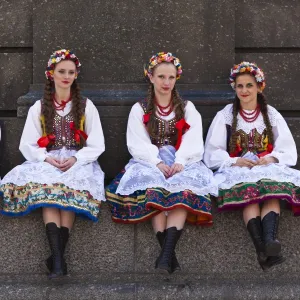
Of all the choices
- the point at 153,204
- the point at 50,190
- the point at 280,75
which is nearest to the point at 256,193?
the point at 153,204

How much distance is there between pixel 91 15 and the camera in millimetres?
5723

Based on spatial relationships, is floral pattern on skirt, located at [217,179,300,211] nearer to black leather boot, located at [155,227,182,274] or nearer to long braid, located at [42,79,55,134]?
black leather boot, located at [155,227,182,274]

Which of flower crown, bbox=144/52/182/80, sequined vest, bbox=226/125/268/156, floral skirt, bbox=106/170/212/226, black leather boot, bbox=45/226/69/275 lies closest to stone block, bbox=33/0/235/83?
flower crown, bbox=144/52/182/80

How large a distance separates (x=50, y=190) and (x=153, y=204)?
74 cm

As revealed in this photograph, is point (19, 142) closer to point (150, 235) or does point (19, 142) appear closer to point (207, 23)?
point (150, 235)

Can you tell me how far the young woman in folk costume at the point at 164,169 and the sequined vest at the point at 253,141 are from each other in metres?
0.34

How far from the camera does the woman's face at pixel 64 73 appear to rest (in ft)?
17.3

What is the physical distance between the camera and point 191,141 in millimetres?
5215

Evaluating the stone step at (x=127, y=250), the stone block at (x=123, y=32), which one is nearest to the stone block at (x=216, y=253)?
the stone step at (x=127, y=250)

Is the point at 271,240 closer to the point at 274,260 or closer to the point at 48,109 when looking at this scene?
the point at 274,260

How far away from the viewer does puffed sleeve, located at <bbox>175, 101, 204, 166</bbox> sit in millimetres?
5105

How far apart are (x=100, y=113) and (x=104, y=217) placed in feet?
3.58

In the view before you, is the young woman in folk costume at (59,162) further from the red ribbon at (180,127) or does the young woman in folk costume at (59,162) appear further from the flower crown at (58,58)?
the red ribbon at (180,127)

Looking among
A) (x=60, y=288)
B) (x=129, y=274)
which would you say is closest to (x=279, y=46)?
(x=129, y=274)
